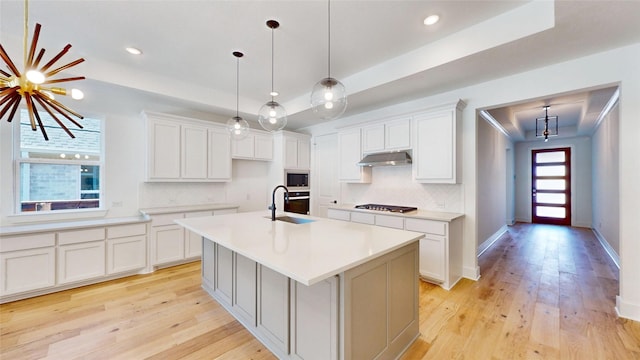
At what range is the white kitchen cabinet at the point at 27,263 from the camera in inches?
108

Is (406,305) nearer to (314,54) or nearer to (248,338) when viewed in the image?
→ (248,338)

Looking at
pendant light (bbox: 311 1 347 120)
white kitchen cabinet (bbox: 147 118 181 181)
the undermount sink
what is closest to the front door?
the undermount sink

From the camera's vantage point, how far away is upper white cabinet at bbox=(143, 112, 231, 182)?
3838 millimetres

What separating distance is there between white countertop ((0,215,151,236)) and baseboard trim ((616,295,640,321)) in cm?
557

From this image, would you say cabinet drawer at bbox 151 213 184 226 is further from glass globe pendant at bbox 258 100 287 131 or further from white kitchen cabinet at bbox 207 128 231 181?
glass globe pendant at bbox 258 100 287 131

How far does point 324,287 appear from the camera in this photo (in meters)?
1.58

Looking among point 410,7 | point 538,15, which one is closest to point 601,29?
point 538,15

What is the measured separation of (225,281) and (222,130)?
112 inches

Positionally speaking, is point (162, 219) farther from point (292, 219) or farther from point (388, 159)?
point (388, 159)

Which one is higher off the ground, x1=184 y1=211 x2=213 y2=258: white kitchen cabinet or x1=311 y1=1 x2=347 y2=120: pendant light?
x1=311 y1=1 x2=347 y2=120: pendant light

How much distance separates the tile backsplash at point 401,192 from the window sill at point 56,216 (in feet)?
13.1

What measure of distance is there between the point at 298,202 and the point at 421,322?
133 inches

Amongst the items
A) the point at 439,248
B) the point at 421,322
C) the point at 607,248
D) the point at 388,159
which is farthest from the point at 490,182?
the point at 421,322

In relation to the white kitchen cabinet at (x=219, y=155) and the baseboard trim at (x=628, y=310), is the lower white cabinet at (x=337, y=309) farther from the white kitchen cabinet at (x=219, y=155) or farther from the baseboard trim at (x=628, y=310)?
the white kitchen cabinet at (x=219, y=155)
